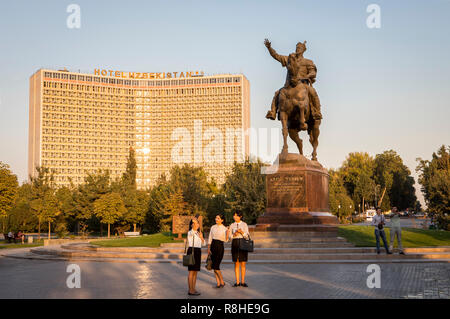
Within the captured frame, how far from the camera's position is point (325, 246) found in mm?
17828

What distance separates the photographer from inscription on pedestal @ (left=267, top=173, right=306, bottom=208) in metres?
20.1

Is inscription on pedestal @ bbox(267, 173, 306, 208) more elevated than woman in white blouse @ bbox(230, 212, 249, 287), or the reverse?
inscription on pedestal @ bbox(267, 173, 306, 208)

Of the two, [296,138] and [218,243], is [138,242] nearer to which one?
[296,138]

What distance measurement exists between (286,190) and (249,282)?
914 cm

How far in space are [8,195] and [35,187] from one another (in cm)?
2462

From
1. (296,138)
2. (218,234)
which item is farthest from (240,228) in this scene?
(296,138)

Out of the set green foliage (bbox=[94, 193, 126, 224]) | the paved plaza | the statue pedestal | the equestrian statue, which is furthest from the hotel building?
the paved plaza

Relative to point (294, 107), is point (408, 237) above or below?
below

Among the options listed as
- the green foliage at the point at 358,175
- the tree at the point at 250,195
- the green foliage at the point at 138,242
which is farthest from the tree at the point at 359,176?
the green foliage at the point at 138,242

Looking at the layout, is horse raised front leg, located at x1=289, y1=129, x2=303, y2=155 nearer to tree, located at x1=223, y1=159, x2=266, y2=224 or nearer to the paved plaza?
the paved plaza

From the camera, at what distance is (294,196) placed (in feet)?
66.2

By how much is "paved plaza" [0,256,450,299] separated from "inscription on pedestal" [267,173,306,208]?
16.9 ft
